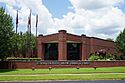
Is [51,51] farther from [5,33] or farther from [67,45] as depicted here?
[5,33]

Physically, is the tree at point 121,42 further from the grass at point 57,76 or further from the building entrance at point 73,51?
the grass at point 57,76

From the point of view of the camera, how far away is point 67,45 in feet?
260

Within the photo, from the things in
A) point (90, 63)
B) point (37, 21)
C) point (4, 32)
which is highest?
point (37, 21)

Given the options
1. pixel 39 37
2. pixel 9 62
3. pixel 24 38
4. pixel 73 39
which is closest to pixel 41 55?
pixel 39 37

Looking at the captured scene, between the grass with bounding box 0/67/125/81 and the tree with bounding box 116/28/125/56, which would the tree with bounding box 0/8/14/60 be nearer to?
the grass with bounding box 0/67/125/81

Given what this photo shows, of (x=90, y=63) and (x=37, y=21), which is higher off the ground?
(x=37, y=21)

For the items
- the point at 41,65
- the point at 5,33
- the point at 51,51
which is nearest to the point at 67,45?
the point at 51,51

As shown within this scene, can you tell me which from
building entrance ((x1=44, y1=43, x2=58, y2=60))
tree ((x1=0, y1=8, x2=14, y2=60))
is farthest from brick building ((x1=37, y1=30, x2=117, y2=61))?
tree ((x1=0, y1=8, x2=14, y2=60))

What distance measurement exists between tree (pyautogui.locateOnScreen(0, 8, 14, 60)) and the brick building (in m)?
23.0

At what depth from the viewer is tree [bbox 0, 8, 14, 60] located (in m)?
49.2

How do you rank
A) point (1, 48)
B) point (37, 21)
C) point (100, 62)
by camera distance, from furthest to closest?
point (37, 21) < point (100, 62) < point (1, 48)

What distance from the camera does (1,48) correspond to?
49094 mm

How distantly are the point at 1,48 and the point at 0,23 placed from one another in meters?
3.84

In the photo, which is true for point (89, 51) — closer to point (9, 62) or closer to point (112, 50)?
point (112, 50)
